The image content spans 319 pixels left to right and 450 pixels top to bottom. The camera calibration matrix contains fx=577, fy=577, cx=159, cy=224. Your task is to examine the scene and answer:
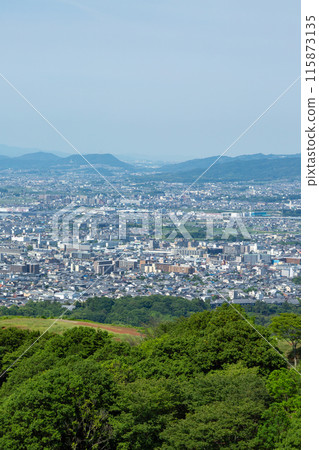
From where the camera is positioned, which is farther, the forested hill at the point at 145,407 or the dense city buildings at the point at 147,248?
the dense city buildings at the point at 147,248

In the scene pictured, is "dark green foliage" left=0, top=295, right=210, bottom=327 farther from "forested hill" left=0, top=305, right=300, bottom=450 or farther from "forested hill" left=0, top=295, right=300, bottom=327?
"forested hill" left=0, top=305, right=300, bottom=450

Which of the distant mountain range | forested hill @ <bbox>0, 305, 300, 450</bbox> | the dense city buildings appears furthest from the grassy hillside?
the distant mountain range

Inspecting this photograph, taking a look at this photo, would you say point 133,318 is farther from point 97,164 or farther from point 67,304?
point 97,164

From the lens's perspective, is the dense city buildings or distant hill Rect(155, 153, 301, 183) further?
distant hill Rect(155, 153, 301, 183)

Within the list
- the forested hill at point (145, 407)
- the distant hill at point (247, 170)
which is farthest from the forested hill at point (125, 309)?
the distant hill at point (247, 170)

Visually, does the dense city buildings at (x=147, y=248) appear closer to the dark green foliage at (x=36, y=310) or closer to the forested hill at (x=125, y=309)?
the dark green foliage at (x=36, y=310)

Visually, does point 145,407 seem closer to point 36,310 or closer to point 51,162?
point 36,310
